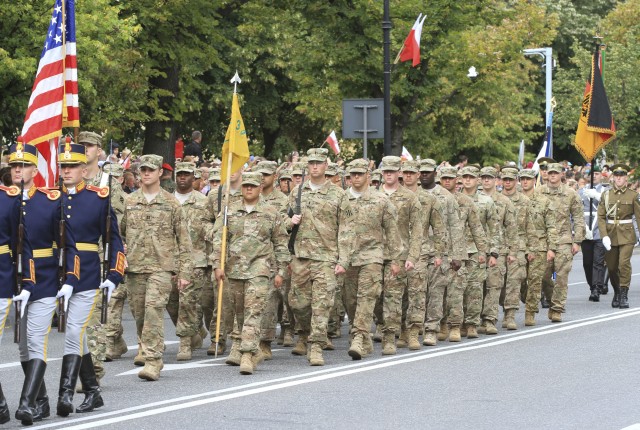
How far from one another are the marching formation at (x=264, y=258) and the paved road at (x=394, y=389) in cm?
31

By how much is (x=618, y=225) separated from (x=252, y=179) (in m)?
9.35

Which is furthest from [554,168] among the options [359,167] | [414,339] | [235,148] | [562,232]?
[235,148]

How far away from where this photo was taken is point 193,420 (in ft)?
36.0

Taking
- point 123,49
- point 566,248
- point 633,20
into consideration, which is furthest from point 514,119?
point 566,248

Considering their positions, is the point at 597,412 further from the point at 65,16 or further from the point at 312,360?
the point at 65,16

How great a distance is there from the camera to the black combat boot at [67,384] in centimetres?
1110

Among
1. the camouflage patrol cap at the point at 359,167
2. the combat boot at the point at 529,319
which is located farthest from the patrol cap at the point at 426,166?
the combat boot at the point at 529,319

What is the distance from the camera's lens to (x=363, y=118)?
2506cm

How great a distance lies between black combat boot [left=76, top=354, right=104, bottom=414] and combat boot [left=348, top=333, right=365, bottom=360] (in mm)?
4047

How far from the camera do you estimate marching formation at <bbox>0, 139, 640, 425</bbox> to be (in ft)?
36.4

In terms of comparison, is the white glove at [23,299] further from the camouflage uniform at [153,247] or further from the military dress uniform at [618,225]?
the military dress uniform at [618,225]

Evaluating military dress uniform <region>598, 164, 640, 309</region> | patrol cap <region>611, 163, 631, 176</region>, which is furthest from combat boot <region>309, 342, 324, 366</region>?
patrol cap <region>611, 163, 631, 176</region>

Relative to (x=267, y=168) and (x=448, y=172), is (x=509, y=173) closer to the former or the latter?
(x=448, y=172)

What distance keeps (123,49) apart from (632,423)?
2043 centimetres
